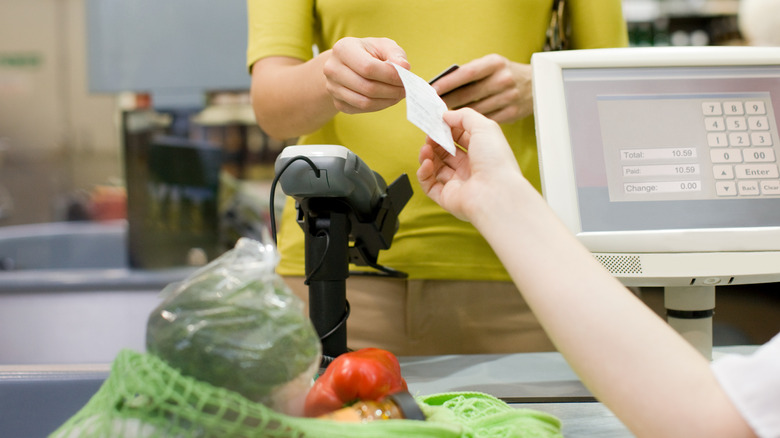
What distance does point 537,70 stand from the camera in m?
0.90

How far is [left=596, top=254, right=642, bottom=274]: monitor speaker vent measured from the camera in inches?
33.6

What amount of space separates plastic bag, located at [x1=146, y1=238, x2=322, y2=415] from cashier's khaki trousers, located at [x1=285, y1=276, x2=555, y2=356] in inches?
21.8

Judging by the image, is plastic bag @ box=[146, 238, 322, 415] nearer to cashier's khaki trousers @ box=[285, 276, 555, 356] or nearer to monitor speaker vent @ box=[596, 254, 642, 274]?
monitor speaker vent @ box=[596, 254, 642, 274]

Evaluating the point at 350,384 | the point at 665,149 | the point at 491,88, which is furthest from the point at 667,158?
the point at 350,384

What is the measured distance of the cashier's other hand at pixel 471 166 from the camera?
68 cm

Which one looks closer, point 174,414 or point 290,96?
point 174,414

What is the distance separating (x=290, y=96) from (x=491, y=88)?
1.02 feet

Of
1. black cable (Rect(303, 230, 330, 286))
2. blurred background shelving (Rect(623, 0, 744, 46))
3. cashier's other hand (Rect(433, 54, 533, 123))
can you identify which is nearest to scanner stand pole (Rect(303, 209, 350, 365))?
black cable (Rect(303, 230, 330, 286))

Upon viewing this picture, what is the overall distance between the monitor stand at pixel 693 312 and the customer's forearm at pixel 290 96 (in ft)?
1.90

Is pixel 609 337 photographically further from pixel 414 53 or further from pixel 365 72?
pixel 414 53

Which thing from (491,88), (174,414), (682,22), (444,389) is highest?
(682,22)

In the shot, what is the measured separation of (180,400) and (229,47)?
2.04m

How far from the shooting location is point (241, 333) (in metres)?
0.52

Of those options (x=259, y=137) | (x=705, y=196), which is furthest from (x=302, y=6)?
(x=259, y=137)
